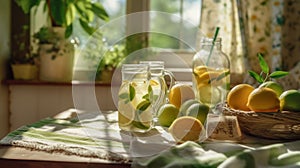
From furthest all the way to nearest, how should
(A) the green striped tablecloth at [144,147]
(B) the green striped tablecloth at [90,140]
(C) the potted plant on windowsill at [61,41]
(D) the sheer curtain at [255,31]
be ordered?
(C) the potted plant on windowsill at [61,41]
(D) the sheer curtain at [255,31]
(B) the green striped tablecloth at [90,140]
(A) the green striped tablecloth at [144,147]

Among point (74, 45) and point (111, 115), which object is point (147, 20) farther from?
point (111, 115)

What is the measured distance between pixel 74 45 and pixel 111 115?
957 millimetres

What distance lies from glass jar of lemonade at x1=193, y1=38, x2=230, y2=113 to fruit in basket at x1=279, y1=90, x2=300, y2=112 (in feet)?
0.74

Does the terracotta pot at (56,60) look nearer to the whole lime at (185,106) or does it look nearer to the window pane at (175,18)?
the window pane at (175,18)

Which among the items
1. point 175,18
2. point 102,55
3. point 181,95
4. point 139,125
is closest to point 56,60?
point 102,55

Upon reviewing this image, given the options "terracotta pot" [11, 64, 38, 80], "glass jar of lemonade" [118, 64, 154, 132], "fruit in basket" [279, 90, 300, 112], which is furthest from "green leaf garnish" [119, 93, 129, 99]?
"terracotta pot" [11, 64, 38, 80]

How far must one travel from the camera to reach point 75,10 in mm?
2396

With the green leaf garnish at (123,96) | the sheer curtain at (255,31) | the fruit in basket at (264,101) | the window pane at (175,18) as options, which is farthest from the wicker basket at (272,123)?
the window pane at (175,18)

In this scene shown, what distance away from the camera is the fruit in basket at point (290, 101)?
1.17 metres

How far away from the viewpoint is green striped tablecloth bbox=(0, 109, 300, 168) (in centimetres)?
91

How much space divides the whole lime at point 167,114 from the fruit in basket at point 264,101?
0.68 feet

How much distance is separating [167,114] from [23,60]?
1.34 metres

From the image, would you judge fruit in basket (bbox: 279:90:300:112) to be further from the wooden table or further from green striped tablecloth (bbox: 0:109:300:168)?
the wooden table

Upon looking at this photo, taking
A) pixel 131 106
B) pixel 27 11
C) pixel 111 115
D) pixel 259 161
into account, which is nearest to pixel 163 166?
pixel 259 161
